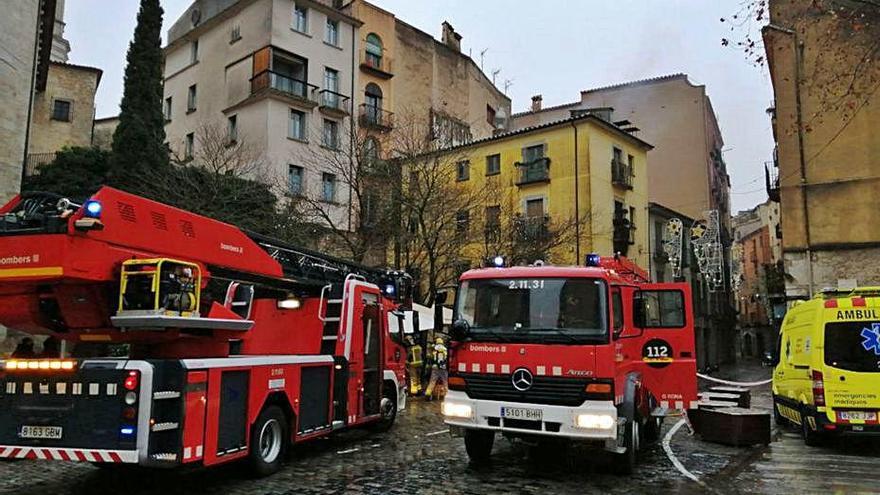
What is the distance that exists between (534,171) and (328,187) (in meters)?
10.6

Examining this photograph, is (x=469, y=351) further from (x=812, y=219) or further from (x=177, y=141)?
(x=177, y=141)

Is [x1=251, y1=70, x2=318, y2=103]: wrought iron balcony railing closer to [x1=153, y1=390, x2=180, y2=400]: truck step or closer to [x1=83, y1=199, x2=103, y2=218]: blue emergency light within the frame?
[x1=83, y1=199, x2=103, y2=218]: blue emergency light

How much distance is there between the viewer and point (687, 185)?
1702 inches

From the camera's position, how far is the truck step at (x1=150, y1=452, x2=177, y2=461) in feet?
22.1

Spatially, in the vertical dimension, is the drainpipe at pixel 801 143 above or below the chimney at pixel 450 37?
below

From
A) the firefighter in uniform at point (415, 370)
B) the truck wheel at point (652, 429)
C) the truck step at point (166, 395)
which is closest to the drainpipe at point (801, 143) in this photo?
the firefighter in uniform at point (415, 370)

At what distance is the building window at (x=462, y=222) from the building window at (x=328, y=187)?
714 cm

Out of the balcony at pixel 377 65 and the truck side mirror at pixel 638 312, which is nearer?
the truck side mirror at pixel 638 312

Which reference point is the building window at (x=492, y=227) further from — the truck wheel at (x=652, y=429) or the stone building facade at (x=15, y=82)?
the stone building facade at (x=15, y=82)

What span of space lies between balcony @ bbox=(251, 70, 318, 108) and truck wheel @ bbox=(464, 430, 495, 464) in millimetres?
25388

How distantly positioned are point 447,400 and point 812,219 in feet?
62.0

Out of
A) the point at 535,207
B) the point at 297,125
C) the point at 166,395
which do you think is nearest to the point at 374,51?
the point at 297,125

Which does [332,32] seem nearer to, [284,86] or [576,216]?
[284,86]

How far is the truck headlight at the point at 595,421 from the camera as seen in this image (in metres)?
7.74
